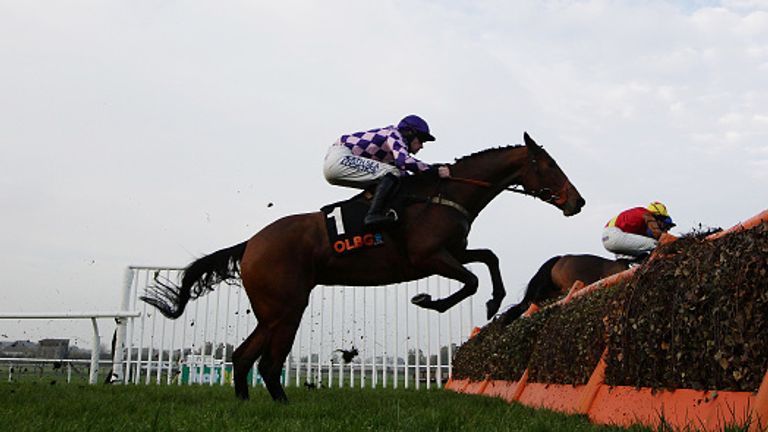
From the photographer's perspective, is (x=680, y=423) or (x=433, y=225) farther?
(x=433, y=225)

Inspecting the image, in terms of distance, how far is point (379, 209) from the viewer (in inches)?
208

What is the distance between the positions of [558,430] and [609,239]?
5.52 m

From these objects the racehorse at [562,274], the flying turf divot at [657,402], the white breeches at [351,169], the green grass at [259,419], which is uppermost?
the white breeches at [351,169]

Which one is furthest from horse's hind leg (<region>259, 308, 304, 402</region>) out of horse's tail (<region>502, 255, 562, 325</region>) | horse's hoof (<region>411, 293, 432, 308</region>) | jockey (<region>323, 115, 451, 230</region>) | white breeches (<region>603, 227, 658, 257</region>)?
white breeches (<region>603, 227, 658, 257</region>)

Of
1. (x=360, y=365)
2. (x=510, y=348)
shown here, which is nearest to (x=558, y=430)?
(x=510, y=348)

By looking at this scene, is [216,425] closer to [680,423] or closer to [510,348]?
[680,423]

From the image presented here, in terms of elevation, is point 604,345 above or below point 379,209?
below

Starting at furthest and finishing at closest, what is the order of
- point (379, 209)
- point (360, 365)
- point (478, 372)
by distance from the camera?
1. point (360, 365)
2. point (478, 372)
3. point (379, 209)

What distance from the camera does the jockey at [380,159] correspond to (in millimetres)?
5383

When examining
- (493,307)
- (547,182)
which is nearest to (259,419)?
(493,307)

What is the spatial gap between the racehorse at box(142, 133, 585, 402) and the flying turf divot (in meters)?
1.04

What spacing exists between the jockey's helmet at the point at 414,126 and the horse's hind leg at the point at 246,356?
2.14m

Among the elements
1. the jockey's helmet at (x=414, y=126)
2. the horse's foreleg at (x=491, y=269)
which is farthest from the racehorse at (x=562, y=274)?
the jockey's helmet at (x=414, y=126)

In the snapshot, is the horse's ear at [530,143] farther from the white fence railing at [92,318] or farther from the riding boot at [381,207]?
the white fence railing at [92,318]
